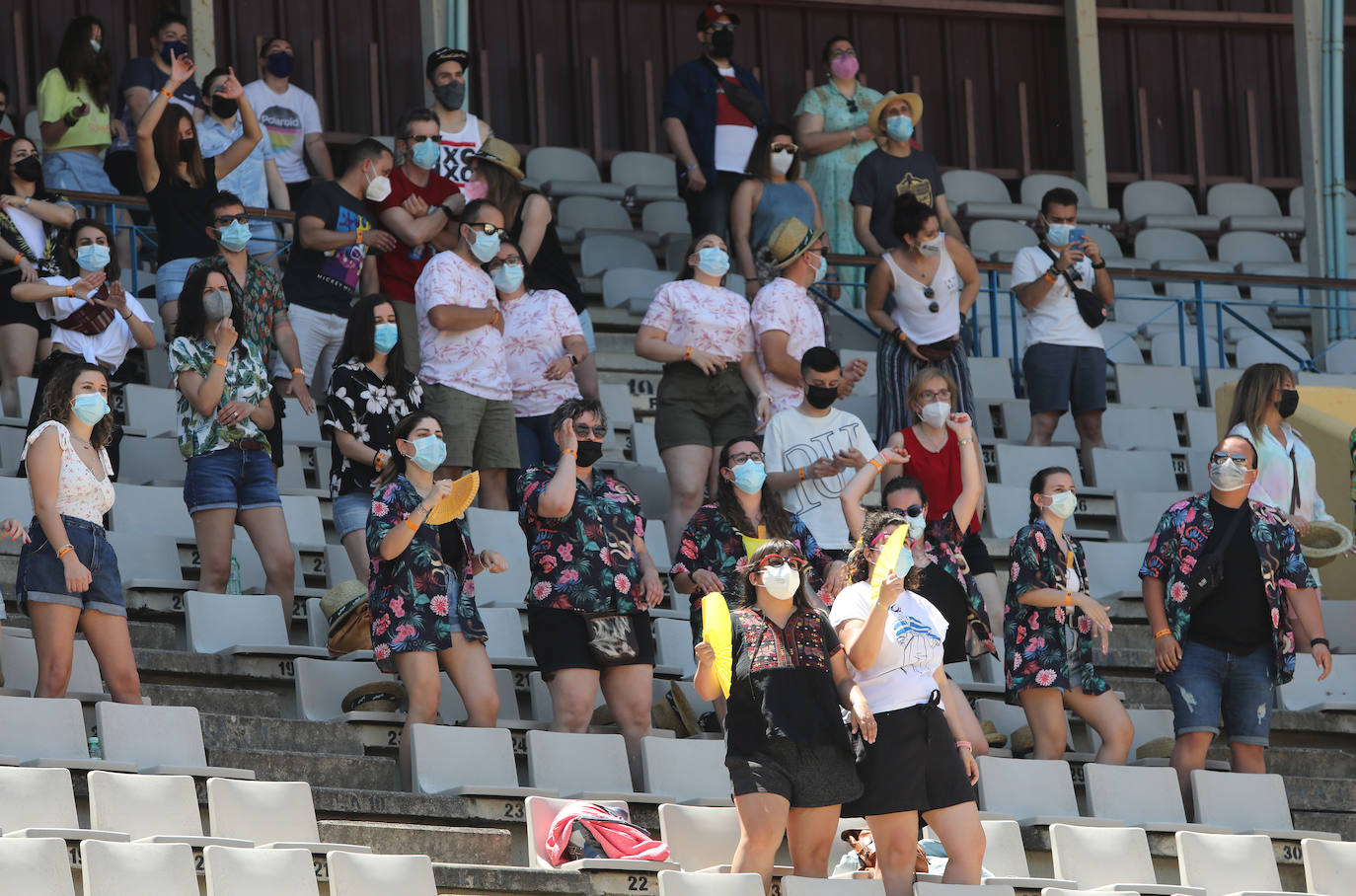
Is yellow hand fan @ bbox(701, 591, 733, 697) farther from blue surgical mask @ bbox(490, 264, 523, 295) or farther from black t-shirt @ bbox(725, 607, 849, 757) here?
blue surgical mask @ bbox(490, 264, 523, 295)

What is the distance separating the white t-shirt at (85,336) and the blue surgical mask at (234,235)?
0.52 metres

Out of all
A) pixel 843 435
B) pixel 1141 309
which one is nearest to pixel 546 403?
pixel 843 435

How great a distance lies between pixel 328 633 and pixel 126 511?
123 centimetres

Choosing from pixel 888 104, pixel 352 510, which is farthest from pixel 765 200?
pixel 352 510

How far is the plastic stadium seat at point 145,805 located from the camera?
19.3 feet

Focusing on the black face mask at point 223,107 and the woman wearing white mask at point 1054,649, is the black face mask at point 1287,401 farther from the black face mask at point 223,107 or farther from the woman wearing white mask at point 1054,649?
the black face mask at point 223,107

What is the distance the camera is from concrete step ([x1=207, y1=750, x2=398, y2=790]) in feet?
22.1

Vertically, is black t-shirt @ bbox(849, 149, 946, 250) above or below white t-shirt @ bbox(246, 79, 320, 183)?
below

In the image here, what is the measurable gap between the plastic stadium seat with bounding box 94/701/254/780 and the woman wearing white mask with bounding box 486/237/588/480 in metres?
2.55

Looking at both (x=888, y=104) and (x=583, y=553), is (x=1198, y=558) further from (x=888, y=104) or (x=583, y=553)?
(x=888, y=104)

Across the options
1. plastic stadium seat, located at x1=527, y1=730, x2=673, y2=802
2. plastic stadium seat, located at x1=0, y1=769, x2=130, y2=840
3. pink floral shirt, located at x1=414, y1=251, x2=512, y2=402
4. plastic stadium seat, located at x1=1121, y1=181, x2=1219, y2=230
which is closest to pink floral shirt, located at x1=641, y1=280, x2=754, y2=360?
pink floral shirt, located at x1=414, y1=251, x2=512, y2=402

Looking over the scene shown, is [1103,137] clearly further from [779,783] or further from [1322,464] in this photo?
[779,783]

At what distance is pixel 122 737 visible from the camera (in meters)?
6.48

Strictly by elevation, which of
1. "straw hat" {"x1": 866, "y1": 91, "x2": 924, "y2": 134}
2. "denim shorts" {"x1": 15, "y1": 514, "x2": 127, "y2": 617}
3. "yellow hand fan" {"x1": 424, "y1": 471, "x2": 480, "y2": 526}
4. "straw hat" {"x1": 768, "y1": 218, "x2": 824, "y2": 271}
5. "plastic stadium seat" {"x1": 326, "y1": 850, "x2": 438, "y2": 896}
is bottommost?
"plastic stadium seat" {"x1": 326, "y1": 850, "x2": 438, "y2": 896}
